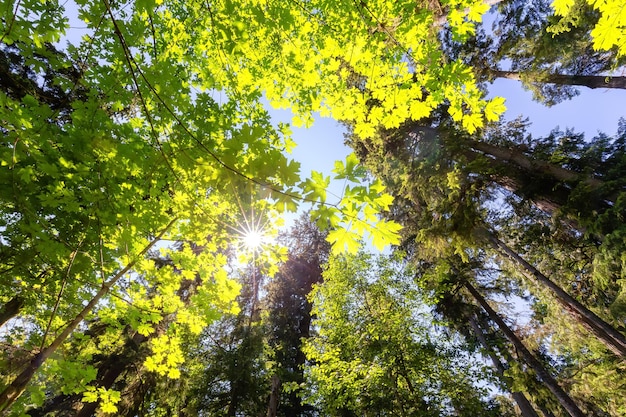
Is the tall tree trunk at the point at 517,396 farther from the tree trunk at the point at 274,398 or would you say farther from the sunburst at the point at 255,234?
the sunburst at the point at 255,234

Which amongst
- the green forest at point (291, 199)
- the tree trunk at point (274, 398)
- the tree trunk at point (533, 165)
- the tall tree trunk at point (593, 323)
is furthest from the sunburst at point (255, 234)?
the tree trunk at point (274, 398)

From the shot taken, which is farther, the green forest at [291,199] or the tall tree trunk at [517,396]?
the tall tree trunk at [517,396]

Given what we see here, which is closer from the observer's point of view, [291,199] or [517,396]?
[291,199]

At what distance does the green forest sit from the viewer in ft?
6.85

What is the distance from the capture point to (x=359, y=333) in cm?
708

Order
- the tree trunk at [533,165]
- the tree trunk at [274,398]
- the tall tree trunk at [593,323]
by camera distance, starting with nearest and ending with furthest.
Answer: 1. the tree trunk at [533,165]
2. the tall tree trunk at [593,323]
3. the tree trunk at [274,398]

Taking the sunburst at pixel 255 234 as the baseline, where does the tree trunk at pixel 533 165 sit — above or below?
above

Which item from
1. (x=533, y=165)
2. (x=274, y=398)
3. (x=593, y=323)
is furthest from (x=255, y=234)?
(x=274, y=398)

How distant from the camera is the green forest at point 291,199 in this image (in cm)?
209

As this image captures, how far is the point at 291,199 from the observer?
→ 4.70ft

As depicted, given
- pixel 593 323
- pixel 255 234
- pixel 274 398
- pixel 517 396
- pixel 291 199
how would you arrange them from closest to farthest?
pixel 291 199 < pixel 255 234 < pixel 593 323 < pixel 517 396 < pixel 274 398

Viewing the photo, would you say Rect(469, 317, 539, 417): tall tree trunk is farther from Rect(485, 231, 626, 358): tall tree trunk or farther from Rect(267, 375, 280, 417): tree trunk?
Rect(267, 375, 280, 417): tree trunk

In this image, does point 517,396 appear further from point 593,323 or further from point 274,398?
point 274,398

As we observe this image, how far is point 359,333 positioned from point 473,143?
6.24 meters
